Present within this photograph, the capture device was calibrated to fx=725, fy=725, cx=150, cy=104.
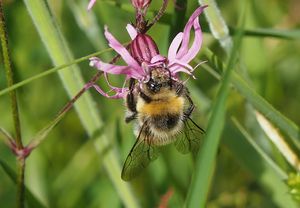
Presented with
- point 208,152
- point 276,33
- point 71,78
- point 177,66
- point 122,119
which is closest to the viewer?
point 208,152

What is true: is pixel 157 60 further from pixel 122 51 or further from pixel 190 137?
pixel 190 137

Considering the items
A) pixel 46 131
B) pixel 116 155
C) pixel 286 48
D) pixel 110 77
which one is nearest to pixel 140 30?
pixel 46 131

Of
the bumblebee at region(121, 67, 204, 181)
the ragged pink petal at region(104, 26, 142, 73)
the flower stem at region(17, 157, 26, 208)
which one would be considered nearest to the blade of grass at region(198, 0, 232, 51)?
the bumblebee at region(121, 67, 204, 181)

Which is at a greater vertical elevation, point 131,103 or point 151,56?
point 151,56

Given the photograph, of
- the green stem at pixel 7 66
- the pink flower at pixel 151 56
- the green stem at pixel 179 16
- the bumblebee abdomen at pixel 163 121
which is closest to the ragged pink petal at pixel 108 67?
the pink flower at pixel 151 56

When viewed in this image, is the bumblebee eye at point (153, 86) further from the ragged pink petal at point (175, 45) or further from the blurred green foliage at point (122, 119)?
the blurred green foliage at point (122, 119)

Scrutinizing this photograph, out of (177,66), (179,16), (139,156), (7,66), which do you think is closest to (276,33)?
(179,16)

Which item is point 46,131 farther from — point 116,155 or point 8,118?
point 8,118
